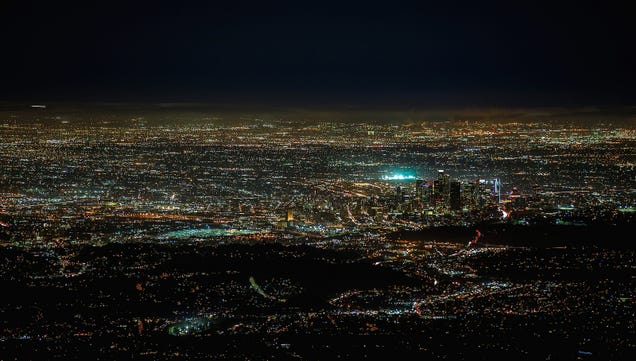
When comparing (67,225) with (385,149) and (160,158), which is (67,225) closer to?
Result: (160,158)

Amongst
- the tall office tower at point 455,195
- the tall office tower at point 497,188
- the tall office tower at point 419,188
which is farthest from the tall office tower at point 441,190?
the tall office tower at point 497,188

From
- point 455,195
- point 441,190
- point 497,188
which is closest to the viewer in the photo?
point 455,195

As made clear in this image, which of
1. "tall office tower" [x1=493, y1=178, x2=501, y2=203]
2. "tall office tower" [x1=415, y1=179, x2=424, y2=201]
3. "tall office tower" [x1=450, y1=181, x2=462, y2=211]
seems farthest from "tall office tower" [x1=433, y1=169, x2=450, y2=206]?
"tall office tower" [x1=493, y1=178, x2=501, y2=203]

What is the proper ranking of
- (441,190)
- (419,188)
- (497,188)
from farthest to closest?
(497,188) < (419,188) < (441,190)

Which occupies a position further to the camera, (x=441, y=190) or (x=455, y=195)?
(x=441, y=190)

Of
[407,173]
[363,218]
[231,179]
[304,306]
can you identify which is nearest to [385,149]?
[407,173]

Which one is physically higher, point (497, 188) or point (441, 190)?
point (441, 190)

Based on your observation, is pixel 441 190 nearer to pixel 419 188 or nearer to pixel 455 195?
pixel 455 195

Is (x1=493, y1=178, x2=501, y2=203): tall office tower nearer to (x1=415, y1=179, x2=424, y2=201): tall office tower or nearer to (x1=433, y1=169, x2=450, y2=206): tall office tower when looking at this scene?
(x1=433, y1=169, x2=450, y2=206): tall office tower

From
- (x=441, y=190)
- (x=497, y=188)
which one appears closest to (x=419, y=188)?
(x=441, y=190)
